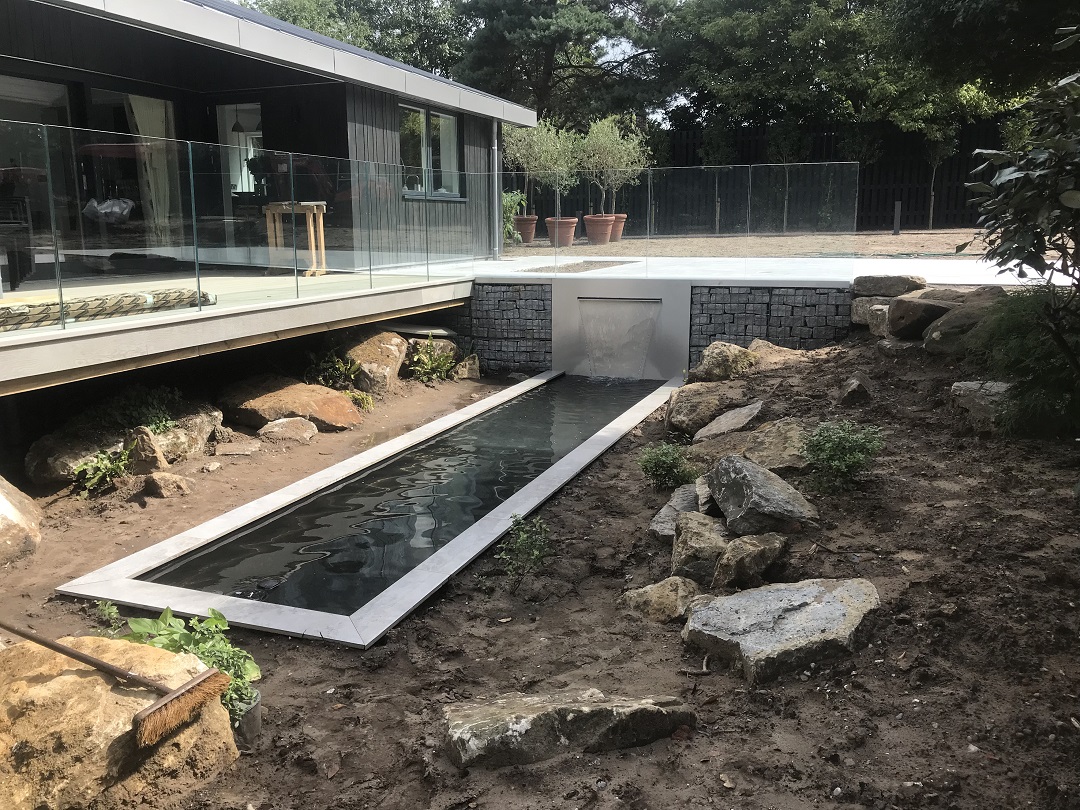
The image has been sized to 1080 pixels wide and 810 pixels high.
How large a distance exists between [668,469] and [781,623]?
2.75 m

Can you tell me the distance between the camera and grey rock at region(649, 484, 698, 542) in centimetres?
540

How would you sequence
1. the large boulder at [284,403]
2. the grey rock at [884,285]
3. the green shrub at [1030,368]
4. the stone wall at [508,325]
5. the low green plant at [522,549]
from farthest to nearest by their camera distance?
the stone wall at [508,325]
the grey rock at [884,285]
the large boulder at [284,403]
the green shrub at [1030,368]
the low green plant at [522,549]

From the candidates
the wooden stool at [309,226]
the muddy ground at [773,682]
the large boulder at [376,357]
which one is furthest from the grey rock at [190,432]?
the large boulder at [376,357]

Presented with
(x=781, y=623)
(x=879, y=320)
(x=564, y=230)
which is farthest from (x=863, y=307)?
(x=781, y=623)

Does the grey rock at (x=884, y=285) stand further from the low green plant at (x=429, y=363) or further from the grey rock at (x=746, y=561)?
the grey rock at (x=746, y=561)

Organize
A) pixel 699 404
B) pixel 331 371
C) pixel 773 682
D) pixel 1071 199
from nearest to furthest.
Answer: pixel 1071 199
pixel 773 682
pixel 699 404
pixel 331 371

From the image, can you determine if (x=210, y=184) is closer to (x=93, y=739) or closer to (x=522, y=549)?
(x=522, y=549)

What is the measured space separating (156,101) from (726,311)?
312 inches

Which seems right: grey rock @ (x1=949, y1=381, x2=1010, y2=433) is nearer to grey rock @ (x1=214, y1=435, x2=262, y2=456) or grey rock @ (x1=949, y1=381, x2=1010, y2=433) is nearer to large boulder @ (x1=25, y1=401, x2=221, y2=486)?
grey rock @ (x1=214, y1=435, x2=262, y2=456)

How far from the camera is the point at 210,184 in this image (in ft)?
23.5

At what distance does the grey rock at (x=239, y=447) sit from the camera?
7.80m

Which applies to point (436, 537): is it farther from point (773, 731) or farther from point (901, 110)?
point (901, 110)

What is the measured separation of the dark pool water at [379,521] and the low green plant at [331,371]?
1.76 metres

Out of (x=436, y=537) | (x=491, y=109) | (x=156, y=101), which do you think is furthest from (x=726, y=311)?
(x=156, y=101)
